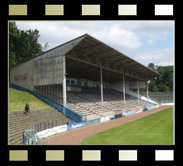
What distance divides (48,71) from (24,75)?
5.73 metres

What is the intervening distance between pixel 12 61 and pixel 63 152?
35.3 metres

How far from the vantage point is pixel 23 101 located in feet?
85.8

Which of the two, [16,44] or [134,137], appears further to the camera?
[16,44]

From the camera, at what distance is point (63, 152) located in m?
5.02

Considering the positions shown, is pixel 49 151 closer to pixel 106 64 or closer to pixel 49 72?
pixel 49 72

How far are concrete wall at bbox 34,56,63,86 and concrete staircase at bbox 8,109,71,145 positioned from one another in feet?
16.1

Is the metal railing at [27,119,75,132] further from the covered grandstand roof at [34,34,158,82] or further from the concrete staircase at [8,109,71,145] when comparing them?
the covered grandstand roof at [34,34,158,82]

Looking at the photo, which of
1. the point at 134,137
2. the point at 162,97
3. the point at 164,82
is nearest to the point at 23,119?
the point at 134,137

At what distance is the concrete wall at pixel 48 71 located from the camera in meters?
27.8

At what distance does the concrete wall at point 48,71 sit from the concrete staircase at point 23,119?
4.89 metres

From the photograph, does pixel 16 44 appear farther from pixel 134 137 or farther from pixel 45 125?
pixel 134 137

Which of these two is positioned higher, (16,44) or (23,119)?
(16,44)

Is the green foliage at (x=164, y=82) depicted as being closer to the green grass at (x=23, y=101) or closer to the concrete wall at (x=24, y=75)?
the concrete wall at (x=24, y=75)

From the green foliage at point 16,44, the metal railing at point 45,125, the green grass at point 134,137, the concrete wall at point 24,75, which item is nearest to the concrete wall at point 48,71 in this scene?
the concrete wall at point 24,75
